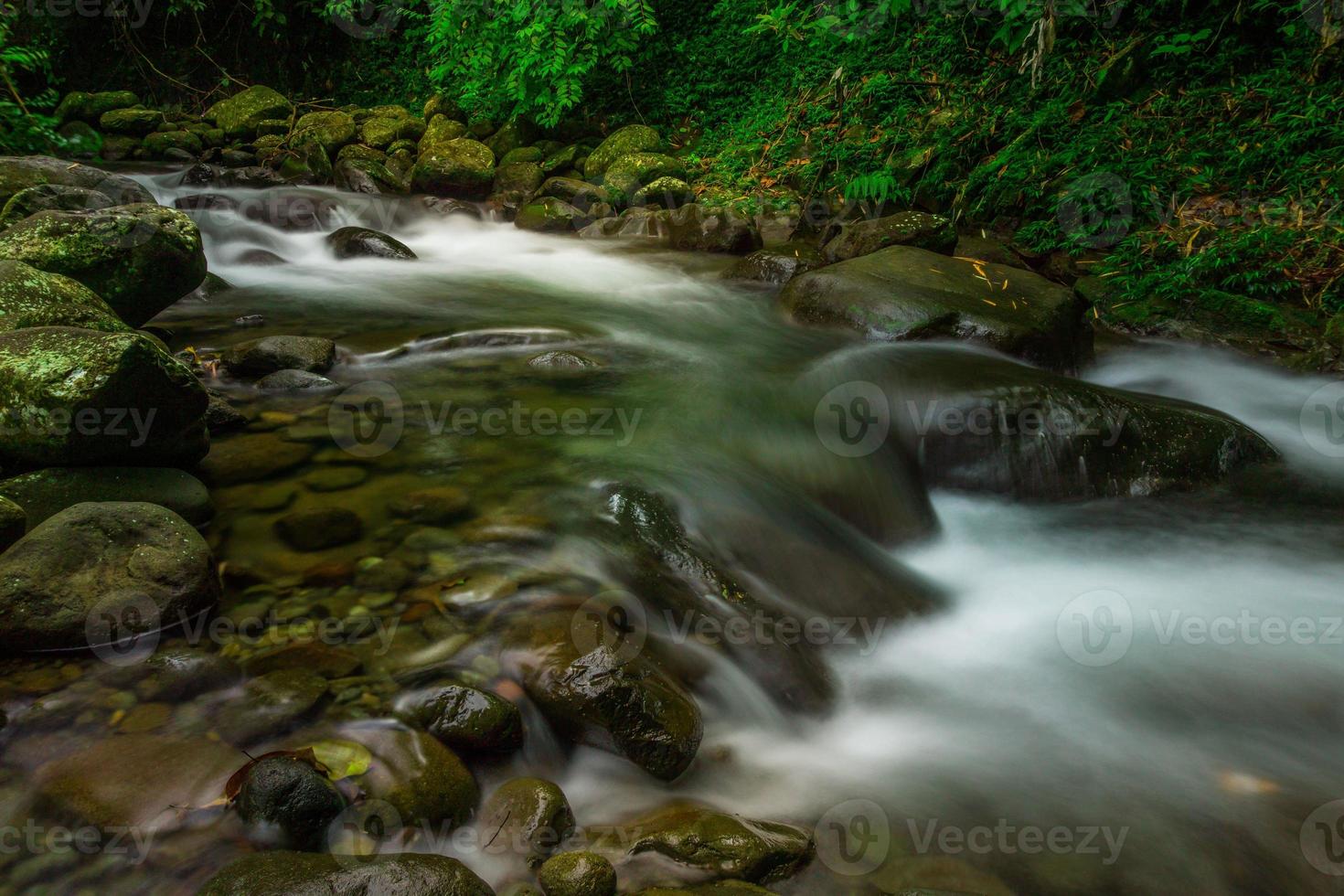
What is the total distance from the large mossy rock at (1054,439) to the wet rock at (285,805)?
3.73 m

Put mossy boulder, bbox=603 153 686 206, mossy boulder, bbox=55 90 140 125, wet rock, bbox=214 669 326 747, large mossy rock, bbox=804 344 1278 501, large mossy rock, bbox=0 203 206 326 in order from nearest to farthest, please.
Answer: wet rock, bbox=214 669 326 747, large mossy rock, bbox=0 203 206 326, large mossy rock, bbox=804 344 1278 501, mossy boulder, bbox=603 153 686 206, mossy boulder, bbox=55 90 140 125

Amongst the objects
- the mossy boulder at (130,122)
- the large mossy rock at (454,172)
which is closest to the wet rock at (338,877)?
the large mossy rock at (454,172)

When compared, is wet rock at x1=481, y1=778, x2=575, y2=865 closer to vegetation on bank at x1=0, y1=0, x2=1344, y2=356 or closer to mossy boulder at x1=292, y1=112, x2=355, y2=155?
vegetation on bank at x1=0, y1=0, x2=1344, y2=356

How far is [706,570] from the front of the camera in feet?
10.4

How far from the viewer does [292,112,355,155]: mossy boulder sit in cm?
1219

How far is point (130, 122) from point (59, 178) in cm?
789

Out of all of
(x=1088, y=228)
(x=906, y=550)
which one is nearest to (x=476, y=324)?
(x=906, y=550)

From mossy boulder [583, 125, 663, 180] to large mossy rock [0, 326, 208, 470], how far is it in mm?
8963

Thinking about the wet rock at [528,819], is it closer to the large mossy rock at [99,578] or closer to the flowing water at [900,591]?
the flowing water at [900,591]

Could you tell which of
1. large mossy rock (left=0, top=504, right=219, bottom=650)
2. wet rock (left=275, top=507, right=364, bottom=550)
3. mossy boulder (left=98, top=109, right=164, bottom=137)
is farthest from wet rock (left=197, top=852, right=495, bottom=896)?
mossy boulder (left=98, top=109, right=164, bottom=137)

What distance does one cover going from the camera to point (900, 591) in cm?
369

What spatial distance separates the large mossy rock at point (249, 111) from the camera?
41.0 feet

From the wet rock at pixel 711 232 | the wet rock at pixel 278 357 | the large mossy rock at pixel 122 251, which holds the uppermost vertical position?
the wet rock at pixel 711 232

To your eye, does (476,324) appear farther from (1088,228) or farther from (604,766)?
(1088,228)
